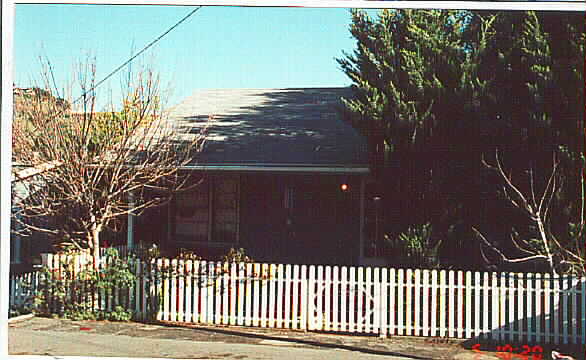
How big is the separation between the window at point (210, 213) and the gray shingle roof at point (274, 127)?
41.8 inches

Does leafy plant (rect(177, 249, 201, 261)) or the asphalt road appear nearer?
the asphalt road

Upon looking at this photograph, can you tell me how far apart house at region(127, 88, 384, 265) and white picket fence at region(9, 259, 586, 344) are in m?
3.07

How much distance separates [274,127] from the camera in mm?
16812

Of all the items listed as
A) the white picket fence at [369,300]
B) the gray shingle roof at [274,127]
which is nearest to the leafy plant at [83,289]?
the white picket fence at [369,300]

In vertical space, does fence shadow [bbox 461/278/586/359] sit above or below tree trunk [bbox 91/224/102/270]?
below

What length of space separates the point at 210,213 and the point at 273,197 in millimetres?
1578

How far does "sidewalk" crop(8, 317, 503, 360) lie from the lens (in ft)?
33.5

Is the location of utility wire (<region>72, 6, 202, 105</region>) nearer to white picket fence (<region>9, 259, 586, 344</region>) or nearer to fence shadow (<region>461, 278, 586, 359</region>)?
white picket fence (<region>9, 259, 586, 344</region>)

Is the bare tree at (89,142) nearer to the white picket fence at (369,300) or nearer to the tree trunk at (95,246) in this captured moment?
the tree trunk at (95,246)

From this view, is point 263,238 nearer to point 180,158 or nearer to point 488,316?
point 180,158

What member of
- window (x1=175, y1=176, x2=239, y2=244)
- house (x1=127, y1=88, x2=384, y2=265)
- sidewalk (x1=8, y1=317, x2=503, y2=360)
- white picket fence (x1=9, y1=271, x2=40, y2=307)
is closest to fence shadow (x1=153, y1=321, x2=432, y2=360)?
sidewalk (x1=8, y1=317, x2=503, y2=360)

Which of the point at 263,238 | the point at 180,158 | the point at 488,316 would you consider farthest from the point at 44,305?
the point at 488,316

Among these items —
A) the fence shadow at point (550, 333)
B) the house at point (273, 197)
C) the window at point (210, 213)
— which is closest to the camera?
the fence shadow at point (550, 333)

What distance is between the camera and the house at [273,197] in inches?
599
